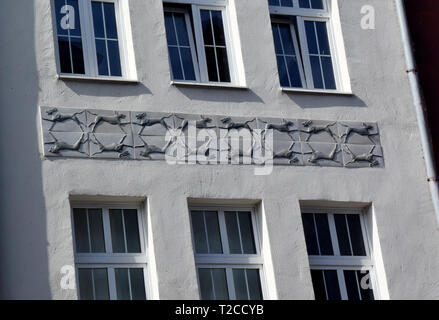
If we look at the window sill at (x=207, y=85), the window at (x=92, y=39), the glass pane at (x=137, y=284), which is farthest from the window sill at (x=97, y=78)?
the glass pane at (x=137, y=284)

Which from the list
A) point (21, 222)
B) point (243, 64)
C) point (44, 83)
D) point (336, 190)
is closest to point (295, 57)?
point (243, 64)

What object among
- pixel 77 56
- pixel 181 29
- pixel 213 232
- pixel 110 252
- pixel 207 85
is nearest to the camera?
pixel 110 252

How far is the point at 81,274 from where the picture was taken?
15.7 meters

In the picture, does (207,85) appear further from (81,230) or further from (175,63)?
(81,230)

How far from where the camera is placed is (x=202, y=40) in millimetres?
17594

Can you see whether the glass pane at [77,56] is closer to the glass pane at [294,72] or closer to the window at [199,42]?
the window at [199,42]

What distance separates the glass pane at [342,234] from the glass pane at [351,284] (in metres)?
0.27

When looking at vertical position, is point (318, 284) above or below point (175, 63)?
below

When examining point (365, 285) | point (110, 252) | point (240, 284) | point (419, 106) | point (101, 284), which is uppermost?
point (419, 106)

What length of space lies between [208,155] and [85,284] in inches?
96.2

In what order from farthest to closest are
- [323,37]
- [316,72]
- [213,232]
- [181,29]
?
[323,37] < [316,72] < [181,29] < [213,232]

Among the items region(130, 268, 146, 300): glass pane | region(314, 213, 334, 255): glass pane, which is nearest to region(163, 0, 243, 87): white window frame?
region(314, 213, 334, 255): glass pane

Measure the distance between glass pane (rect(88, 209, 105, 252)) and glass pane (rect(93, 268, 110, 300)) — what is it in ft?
0.99

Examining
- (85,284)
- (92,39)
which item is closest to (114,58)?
(92,39)
